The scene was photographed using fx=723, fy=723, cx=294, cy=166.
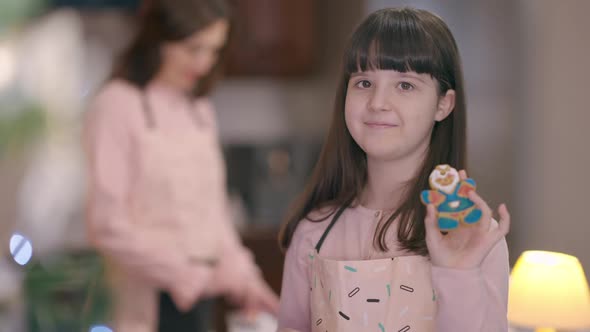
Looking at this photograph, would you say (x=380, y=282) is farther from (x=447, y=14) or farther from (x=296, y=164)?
(x=296, y=164)

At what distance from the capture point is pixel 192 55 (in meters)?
1.60

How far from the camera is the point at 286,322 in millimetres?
874

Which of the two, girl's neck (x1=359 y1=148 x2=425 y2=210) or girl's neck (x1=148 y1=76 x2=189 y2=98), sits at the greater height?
girl's neck (x1=359 y1=148 x2=425 y2=210)

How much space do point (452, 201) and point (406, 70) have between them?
15 cm

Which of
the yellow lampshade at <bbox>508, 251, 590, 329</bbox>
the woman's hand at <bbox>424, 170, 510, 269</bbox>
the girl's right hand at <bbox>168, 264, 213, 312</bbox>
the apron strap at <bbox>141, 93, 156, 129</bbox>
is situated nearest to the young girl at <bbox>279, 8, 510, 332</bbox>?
the woman's hand at <bbox>424, 170, 510, 269</bbox>

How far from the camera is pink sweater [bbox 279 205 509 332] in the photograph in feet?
2.35

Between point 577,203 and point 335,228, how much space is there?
1395 millimetres

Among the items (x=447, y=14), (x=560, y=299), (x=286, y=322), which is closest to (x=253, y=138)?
(x=447, y=14)

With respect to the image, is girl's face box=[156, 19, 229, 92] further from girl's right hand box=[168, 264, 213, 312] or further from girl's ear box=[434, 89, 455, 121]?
girl's ear box=[434, 89, 455, 121]

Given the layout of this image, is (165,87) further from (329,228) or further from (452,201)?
(452,201)

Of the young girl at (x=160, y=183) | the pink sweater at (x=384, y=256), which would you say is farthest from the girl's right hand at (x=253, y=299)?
the pink sweater at (x=384, y=256)

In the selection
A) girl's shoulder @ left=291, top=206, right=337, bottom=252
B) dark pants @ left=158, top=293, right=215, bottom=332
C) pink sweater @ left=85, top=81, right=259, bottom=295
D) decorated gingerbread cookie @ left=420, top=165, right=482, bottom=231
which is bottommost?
dark pants @ left=158, top=293, right=215, bottom=332

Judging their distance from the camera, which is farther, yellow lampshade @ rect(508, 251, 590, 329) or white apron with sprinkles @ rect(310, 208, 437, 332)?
yellow lampshade @ rect(508, 251, 590, 329)

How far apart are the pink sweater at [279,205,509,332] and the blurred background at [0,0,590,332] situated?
165mm
